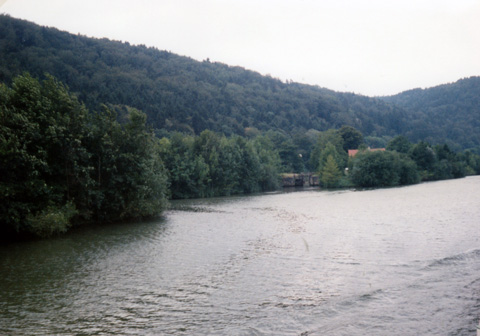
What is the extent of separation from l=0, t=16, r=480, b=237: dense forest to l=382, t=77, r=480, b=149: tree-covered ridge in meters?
0.56

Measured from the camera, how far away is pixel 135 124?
39812mm

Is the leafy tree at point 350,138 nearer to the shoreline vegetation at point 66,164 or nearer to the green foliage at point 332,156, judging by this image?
the green foliage at point 332,156

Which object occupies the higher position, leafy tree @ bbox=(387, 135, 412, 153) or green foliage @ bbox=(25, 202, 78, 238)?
leafy tree @ bbox=(387, 135, 412, 153)

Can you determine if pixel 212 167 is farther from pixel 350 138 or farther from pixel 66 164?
pixel 350 138

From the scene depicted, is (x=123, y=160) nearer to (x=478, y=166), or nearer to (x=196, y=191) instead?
(x=196, y=191)

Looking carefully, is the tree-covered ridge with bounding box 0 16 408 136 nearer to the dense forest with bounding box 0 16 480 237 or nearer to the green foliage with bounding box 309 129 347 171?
the dense forest with bounding box 0 16 480 237

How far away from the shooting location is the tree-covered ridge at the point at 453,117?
6068 inches

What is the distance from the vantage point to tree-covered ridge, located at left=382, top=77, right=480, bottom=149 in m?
154

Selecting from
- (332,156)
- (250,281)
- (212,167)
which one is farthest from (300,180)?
(250,281)

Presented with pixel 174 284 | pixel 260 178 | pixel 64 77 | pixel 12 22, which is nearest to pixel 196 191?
pixel 260 178

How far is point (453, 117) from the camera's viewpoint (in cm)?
17112

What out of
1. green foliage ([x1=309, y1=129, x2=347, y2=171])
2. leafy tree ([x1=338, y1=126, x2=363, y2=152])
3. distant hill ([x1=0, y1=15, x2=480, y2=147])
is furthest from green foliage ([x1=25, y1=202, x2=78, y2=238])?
leafy tree ([x1=338, y1=126, x2=363, y2=152])

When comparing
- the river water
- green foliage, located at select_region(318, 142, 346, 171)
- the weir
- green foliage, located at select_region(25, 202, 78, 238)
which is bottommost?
the river water

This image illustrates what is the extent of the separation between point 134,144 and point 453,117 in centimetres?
16836
